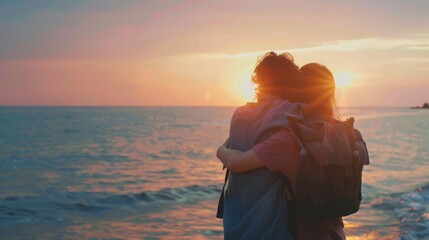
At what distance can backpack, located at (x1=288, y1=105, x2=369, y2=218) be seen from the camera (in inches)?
105

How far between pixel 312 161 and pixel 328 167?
84 mm

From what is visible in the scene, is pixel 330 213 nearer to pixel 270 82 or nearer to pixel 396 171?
→ pixel 270 82

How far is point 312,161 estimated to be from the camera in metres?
2.70

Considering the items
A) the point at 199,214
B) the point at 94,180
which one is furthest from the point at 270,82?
the point at 94,180

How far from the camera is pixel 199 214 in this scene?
38.0ft

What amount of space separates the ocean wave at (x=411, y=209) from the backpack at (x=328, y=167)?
22.6 feet

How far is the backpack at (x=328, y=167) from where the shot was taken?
268 cm

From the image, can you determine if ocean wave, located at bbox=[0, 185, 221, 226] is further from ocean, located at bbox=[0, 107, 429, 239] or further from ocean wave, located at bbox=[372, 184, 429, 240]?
ocean wave, located at bbox=[372, 184, 429, 240]

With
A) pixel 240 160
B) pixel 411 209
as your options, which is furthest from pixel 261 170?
pixel 411 209

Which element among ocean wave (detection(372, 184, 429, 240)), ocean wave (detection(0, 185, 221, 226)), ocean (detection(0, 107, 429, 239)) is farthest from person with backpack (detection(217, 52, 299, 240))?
ocean wave (detection(0, 185, 221, 226))

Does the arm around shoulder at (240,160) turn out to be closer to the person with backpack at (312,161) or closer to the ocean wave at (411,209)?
the person with backpack at (312,161)

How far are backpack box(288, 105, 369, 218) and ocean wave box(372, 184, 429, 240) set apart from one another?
22.6 feet

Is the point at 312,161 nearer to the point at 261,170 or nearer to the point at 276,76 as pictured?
the point at 261,170

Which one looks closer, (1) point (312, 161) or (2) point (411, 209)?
(1) point (312, 161)
